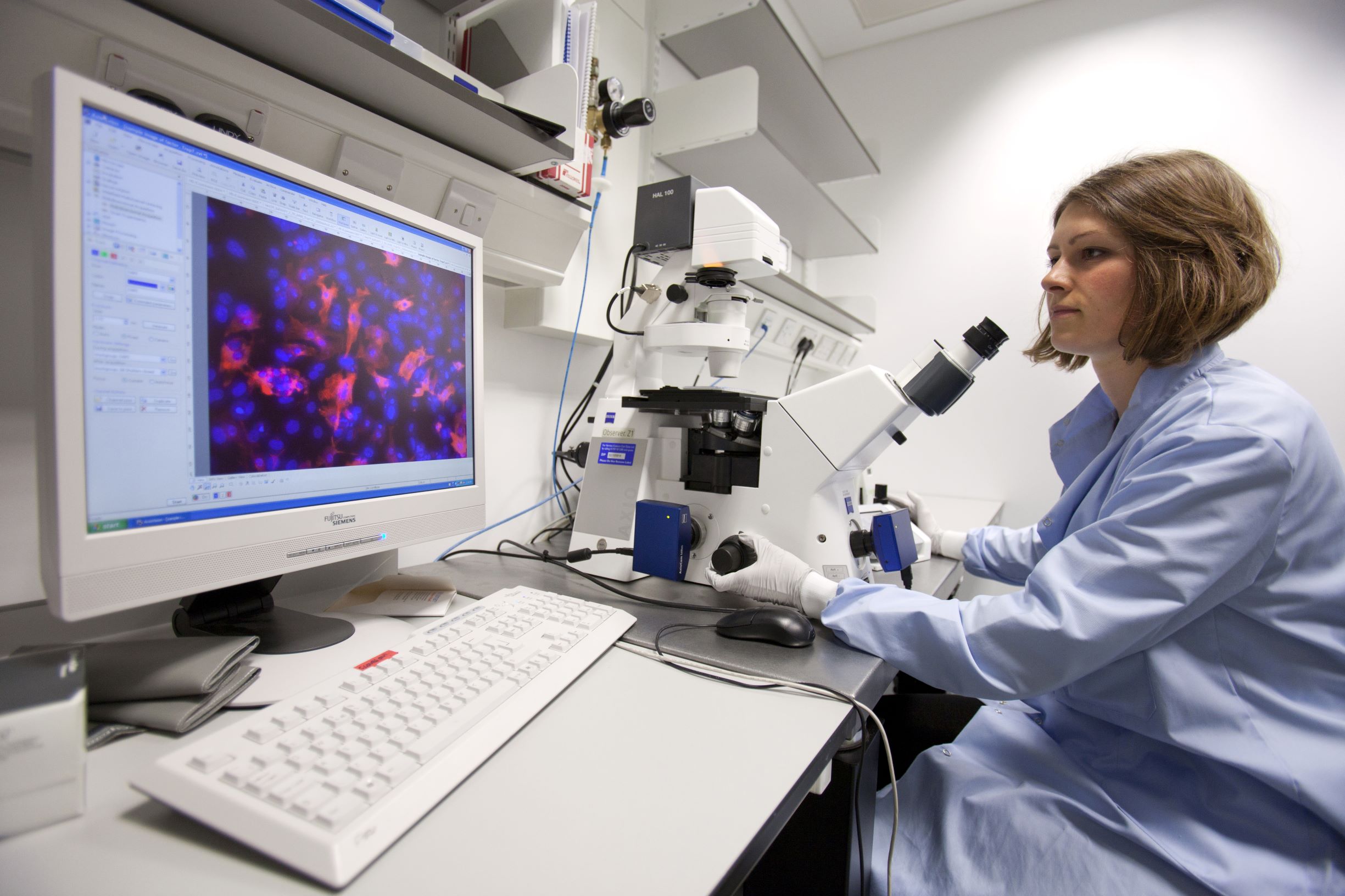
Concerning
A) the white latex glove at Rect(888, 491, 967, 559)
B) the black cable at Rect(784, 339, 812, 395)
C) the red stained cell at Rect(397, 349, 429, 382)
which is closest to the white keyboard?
the red stained cell at Rect(397, 349, 429, 382)

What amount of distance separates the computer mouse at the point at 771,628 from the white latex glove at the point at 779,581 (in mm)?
88

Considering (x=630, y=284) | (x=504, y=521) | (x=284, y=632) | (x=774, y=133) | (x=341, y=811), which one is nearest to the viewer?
(x=341, y=811)

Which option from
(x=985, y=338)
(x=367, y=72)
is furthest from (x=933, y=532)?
(x=367, y=72)

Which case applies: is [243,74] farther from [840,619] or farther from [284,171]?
[840,619]

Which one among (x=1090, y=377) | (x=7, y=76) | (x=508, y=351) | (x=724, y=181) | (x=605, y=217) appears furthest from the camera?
(x=1090, y=377)

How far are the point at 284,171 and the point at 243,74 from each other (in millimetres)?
184

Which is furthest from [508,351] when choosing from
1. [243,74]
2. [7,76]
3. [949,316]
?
[949,316]

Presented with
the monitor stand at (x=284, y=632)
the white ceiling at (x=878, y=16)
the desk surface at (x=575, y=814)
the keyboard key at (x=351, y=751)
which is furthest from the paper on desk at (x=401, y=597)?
the white ceiling at (x=878, y=16)

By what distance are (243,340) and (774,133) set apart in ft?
6.90

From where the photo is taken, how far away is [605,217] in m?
1.47

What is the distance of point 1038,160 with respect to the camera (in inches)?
89.0

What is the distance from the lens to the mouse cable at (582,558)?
2.89 feet

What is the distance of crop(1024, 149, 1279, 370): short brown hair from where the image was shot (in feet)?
2.68

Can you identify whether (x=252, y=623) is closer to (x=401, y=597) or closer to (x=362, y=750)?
Result: (x=401, y=597)
